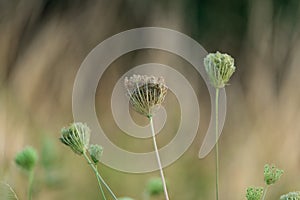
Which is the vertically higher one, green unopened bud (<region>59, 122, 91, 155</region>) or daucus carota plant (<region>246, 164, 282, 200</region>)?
green unopened bud (<region>59, 122, 91, 155</region>)

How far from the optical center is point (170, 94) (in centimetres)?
312

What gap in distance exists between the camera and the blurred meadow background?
2229 mm

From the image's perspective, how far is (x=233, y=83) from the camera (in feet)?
11.5

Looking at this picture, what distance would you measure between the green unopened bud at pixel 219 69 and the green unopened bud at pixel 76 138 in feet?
0.38

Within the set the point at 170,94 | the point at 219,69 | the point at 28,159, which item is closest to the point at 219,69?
the point at 219,69

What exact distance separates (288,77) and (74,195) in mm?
1378

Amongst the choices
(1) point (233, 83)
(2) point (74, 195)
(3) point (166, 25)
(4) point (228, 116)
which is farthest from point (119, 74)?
(2) point (74, 195)

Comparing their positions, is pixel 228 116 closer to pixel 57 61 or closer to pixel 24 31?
pixel 57 61

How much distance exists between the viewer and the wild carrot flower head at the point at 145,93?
70cm

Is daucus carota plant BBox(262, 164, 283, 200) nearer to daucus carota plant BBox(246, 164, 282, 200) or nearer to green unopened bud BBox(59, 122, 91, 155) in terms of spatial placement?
daucus carota plant BBox(246, 164, 282, 200)

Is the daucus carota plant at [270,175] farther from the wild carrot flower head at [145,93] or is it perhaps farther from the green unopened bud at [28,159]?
the green unopened bud at [28,159]

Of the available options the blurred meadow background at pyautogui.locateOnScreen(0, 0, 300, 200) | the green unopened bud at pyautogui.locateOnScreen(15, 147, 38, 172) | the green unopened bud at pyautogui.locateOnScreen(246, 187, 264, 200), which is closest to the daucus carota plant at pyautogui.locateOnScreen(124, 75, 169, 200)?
the green unopened bud at pyautogui.locateOnScreen(246, 187, 264, 200)

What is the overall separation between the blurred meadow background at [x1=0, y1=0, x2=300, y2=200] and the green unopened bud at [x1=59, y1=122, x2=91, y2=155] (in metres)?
0.59

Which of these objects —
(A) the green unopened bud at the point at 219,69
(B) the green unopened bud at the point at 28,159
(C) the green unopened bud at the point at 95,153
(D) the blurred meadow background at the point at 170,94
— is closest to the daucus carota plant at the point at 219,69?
(A) the green unopened bud at the point at 219,69
